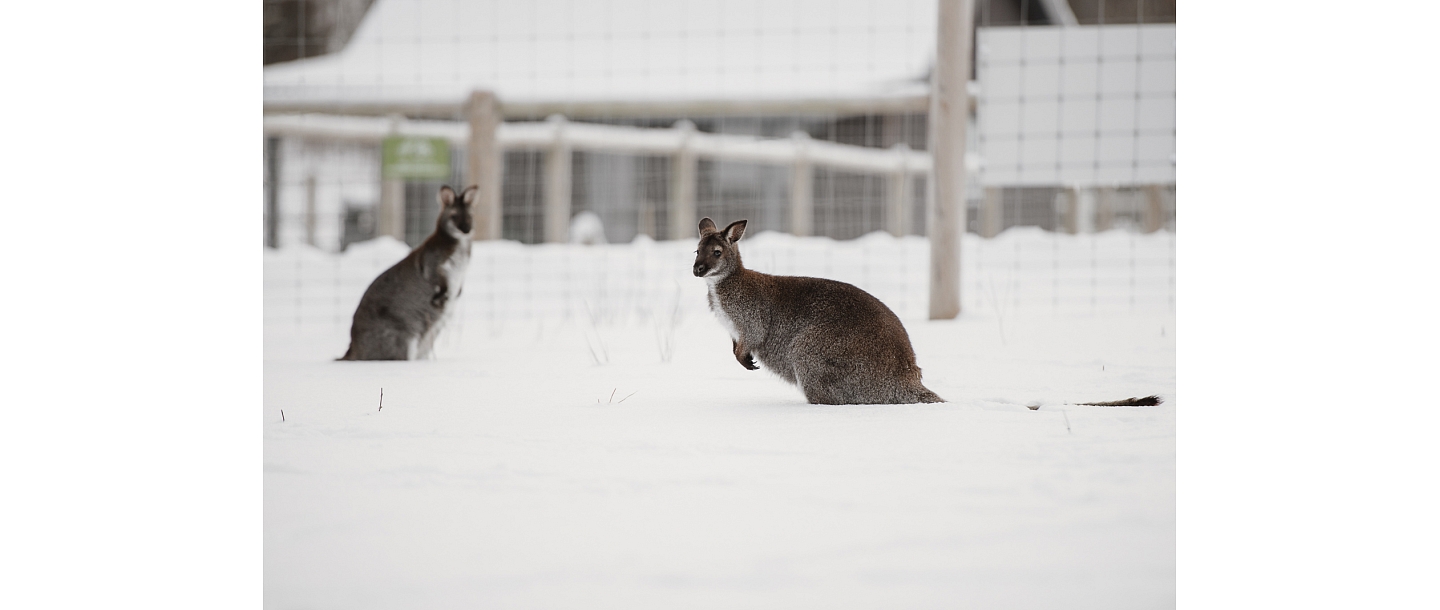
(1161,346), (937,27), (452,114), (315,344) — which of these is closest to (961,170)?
(937,27)

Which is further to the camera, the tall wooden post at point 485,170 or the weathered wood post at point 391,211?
the weathered wood post at point 391,211

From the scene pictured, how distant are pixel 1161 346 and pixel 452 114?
2887 millimetres

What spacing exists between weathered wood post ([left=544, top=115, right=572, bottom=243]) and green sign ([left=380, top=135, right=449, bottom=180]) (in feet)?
4.89

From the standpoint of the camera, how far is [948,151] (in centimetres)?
340

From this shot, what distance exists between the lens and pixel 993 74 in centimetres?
292

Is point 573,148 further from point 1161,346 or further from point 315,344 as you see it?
point 1161,346

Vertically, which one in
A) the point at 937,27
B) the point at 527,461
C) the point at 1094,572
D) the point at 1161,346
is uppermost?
the point at 937,27

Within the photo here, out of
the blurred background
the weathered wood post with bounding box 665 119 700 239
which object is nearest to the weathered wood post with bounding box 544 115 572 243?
the blurred background

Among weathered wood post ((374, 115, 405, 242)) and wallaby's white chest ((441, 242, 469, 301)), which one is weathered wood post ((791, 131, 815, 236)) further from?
weathered wood post ((374, 115, 405, 242))

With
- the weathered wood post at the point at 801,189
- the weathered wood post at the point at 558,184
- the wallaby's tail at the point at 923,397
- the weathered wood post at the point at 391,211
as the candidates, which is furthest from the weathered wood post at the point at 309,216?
the wallaby's tail at the point at 923,397

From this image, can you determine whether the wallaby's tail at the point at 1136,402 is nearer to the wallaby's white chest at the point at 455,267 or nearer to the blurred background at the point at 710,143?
the blurred background at the point at 710,143

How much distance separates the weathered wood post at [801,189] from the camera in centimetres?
412

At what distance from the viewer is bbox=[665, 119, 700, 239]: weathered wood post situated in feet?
15.1

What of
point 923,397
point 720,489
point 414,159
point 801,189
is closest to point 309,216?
point 414,159
